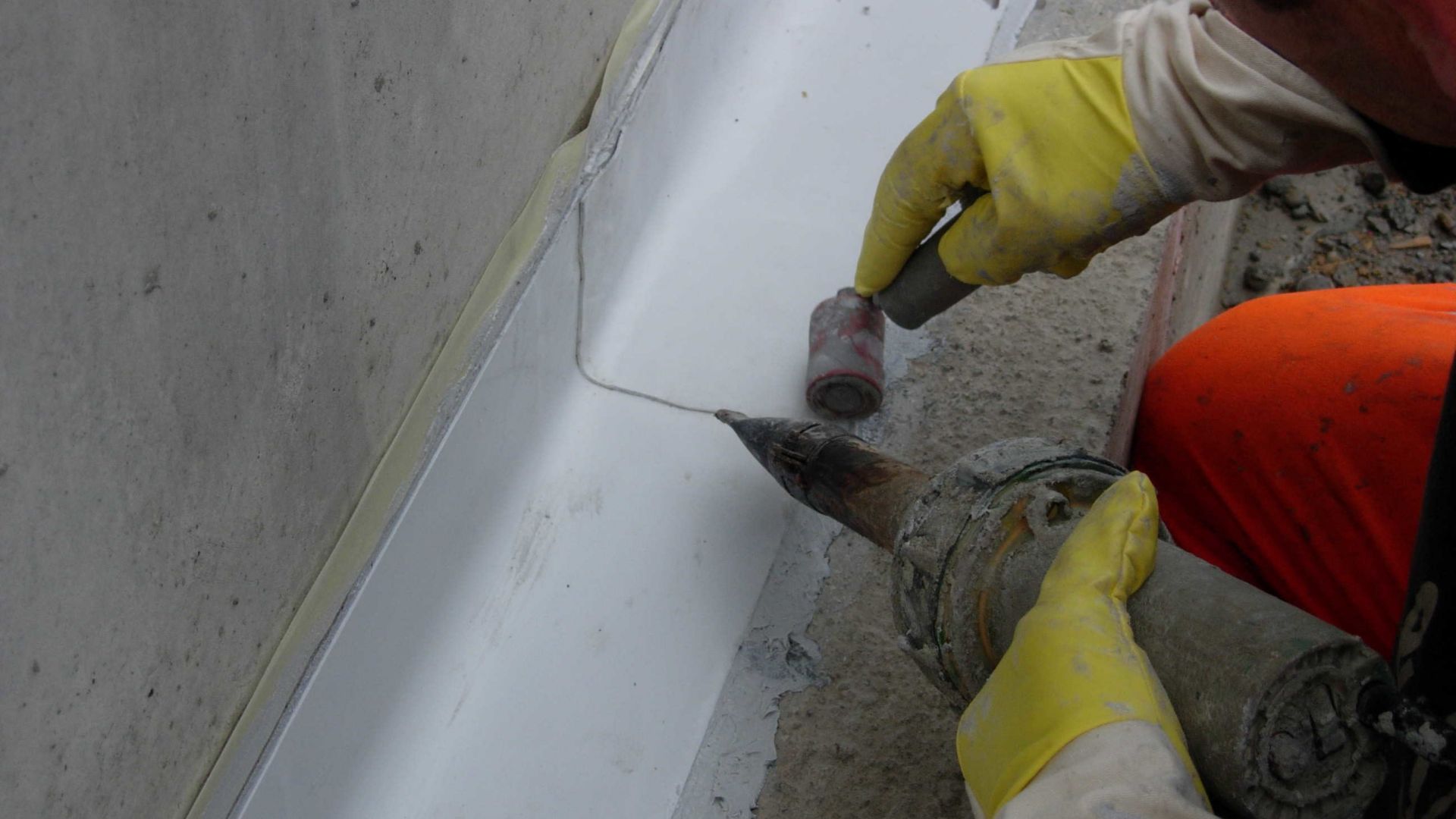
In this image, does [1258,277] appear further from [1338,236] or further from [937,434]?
[937,434]

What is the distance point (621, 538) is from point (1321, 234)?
2.02 meters

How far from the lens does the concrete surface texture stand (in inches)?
58.7

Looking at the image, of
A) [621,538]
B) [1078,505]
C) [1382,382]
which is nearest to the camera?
[1078,505]

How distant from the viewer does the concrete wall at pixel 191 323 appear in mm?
835

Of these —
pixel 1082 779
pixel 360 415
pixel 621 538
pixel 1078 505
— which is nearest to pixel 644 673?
pixel 621 538

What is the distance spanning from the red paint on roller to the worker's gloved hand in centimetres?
26

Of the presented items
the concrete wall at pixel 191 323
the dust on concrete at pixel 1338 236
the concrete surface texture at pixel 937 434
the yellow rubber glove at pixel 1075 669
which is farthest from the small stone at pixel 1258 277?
the concrete wall at pixel 191 323

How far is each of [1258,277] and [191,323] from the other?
8.06 ft

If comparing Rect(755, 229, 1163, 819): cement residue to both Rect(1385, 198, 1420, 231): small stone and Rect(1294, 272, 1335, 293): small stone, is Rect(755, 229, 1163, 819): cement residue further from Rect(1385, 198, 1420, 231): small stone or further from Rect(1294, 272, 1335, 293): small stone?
Rect(1385, 198, 1420, 231): small stone

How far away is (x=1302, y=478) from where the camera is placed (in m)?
1.52

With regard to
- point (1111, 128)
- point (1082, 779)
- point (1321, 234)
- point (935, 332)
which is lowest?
point (1321, 234)

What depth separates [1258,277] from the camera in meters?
2.65

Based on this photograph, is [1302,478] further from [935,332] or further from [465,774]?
[465,774]

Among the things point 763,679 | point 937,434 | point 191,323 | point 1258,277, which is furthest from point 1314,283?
point 191,323
